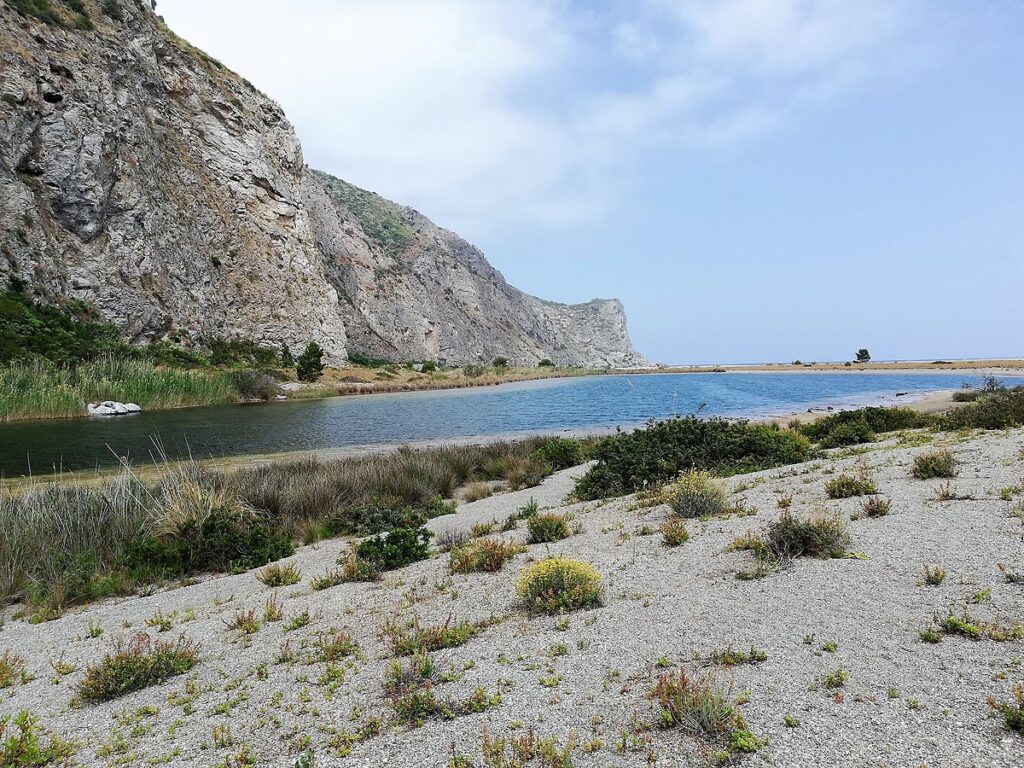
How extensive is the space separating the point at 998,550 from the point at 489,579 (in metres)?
5.57

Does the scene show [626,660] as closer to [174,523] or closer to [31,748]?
[31,748]

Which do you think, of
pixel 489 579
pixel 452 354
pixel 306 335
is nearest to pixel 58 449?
pixel 489 579

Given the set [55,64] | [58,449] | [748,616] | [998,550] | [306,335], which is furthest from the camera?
[306,335]

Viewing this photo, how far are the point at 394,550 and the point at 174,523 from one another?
4.17 metres

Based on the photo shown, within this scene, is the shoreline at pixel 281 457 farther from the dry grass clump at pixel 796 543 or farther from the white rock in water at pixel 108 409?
the white rock in water at pixel 108 409

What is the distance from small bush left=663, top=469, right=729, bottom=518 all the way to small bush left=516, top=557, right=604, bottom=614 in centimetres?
324

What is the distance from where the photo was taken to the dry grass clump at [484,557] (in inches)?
282

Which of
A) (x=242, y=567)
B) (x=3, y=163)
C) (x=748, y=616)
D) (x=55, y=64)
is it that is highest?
(x=55, y=64)

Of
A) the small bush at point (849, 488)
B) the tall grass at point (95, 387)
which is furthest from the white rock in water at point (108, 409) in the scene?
the small bush at point (849, 488)

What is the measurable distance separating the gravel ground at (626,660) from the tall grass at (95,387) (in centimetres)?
2652

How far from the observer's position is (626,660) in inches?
173

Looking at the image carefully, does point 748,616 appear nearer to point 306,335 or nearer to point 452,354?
point 306,335

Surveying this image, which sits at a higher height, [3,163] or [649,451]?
[3,163]

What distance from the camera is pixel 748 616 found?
4914mm
